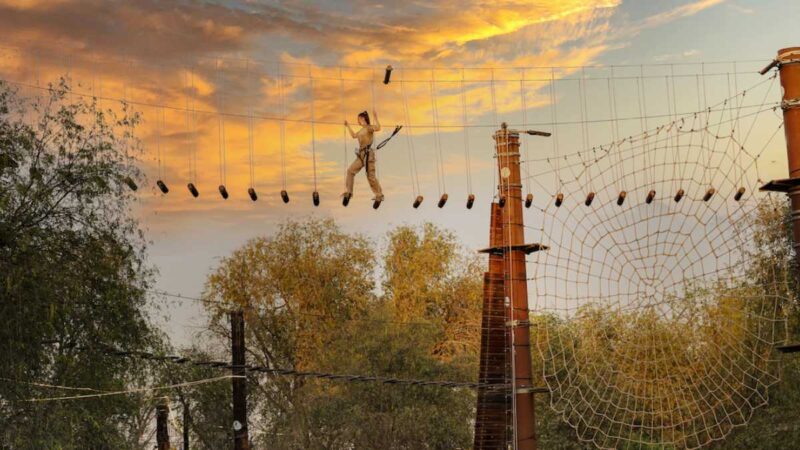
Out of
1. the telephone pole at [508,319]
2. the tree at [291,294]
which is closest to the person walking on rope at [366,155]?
the telephone pole at [508,319]

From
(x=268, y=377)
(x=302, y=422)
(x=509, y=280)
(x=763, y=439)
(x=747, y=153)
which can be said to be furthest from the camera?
(x=268, y=377)

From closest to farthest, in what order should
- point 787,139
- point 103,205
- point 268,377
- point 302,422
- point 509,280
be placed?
point 787,139
point 509,280
point 103,205
point 302,422
point 268,377

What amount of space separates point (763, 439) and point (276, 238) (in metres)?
22.2

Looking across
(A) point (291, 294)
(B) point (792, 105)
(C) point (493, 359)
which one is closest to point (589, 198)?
(B) point (792, 105)

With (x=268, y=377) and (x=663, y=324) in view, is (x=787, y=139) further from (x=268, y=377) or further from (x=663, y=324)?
(x=268, y=377)

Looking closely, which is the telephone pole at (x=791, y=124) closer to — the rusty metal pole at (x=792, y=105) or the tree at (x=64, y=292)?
the rusty metal pole at (x=792, y=105)

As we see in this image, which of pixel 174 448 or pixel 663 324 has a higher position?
pixel 663 324

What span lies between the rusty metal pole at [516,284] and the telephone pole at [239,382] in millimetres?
9275

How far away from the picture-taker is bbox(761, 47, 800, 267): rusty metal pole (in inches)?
548

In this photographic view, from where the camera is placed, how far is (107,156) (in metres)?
21.3

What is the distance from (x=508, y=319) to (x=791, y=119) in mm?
6416

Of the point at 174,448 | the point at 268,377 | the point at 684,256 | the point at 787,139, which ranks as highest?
the point at 787,139

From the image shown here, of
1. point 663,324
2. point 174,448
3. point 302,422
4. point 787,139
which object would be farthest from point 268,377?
point 787,139

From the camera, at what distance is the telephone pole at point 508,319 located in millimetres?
18875
